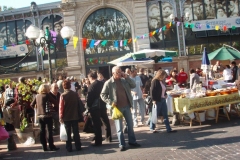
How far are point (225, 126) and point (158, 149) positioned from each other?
2855 millimetres

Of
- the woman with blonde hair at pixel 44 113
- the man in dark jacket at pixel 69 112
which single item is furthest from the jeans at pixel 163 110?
the woman with blonde hair at pixel 44 113

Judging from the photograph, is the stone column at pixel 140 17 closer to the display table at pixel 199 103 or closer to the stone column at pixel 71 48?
the stone column at pixel 71 48

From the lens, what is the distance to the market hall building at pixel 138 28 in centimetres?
2453

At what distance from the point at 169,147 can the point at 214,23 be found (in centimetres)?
1888

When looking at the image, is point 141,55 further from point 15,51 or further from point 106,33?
point 15,51

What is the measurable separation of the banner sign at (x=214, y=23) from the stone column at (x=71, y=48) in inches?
361

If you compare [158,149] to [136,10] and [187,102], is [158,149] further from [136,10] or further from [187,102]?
[136,10]

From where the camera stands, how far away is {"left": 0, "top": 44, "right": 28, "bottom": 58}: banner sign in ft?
87.1

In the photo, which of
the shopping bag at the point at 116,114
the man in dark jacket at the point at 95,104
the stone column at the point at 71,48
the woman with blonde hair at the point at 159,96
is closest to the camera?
the shopping bag at the point at 116,114

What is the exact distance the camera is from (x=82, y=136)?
32.3 ft

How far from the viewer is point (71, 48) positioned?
25.6m

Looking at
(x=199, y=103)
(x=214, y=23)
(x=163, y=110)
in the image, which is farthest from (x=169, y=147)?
(x=214, y=23)

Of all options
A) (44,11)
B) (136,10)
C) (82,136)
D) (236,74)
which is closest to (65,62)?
(44,11)

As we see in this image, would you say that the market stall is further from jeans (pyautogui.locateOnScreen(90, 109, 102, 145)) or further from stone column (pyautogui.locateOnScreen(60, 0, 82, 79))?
stone column (pyautogui.locateOnScreen(60, 0, 82, 79))
